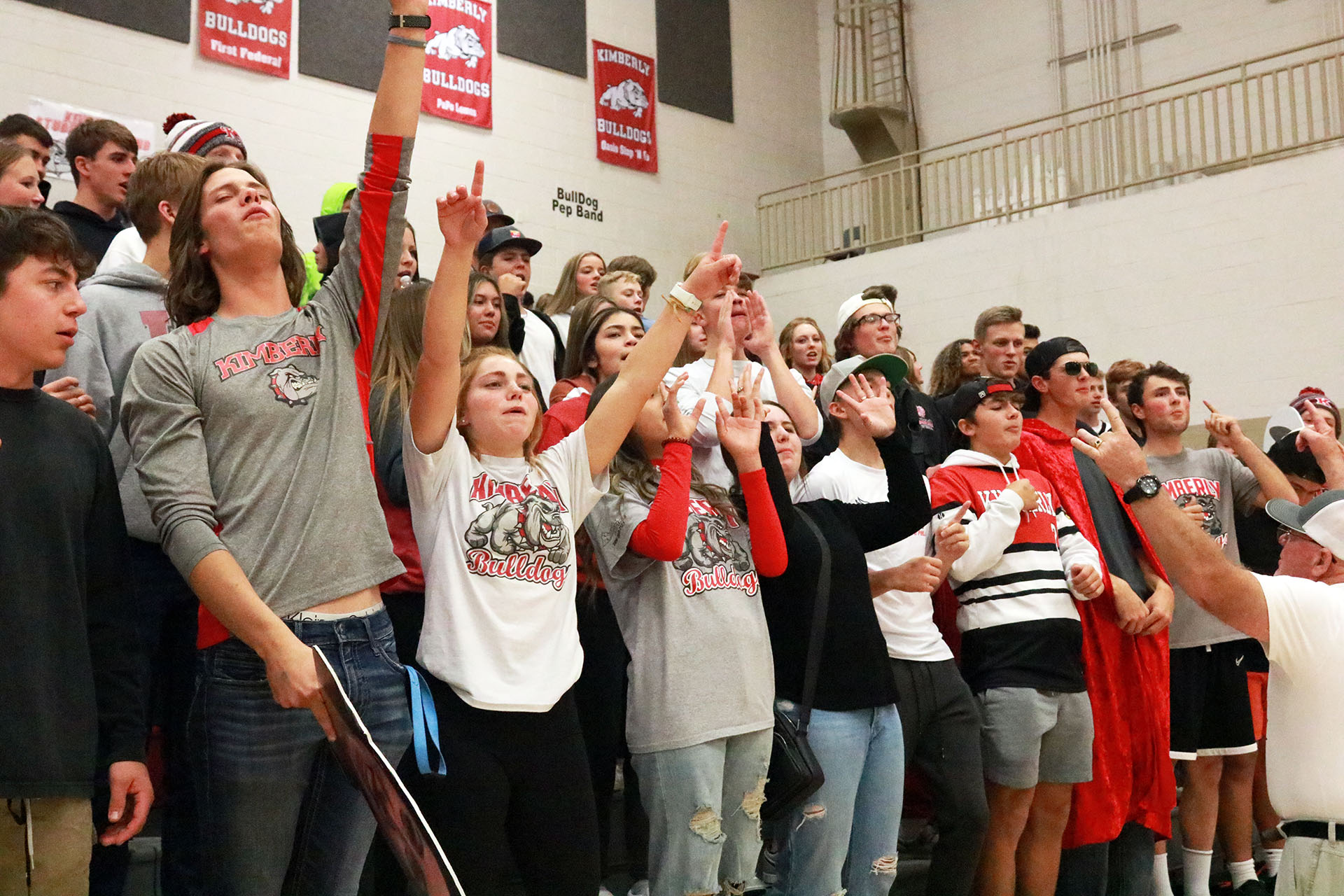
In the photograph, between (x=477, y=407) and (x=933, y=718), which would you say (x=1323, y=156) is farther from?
(x=477, y=407)

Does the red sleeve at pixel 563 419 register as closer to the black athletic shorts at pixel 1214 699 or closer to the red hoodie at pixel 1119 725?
the red hoodie at pixel 1119 725

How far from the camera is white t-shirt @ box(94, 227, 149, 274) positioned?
9.32ft

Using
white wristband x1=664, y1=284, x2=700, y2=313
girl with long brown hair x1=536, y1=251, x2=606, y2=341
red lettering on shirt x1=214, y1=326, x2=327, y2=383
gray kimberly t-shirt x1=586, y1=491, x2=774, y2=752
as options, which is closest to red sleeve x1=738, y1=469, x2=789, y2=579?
gray kimberly t-shirt x1=586, y1=491, x2=774, y2=752

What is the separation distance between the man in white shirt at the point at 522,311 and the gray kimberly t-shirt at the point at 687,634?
46.1 inches

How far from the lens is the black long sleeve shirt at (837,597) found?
307 cm

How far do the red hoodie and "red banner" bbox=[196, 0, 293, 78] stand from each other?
250 inches

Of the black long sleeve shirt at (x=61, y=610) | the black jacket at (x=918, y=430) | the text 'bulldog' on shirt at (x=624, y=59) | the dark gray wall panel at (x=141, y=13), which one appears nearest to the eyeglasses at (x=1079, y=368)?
the black jacket at (x=918, y=430)

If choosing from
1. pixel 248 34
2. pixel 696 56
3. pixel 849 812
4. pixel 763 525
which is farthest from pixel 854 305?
pixel 696 56

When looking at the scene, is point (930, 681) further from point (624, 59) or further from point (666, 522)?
point (624, 59)

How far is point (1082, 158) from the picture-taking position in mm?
9641

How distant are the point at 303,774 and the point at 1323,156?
8.00 m

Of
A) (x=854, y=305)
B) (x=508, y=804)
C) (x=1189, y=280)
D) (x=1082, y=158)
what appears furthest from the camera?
(x=1082, y=158)

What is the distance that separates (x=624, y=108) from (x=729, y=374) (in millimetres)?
7924

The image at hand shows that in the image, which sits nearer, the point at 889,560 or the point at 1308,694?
the point at 1308,694
